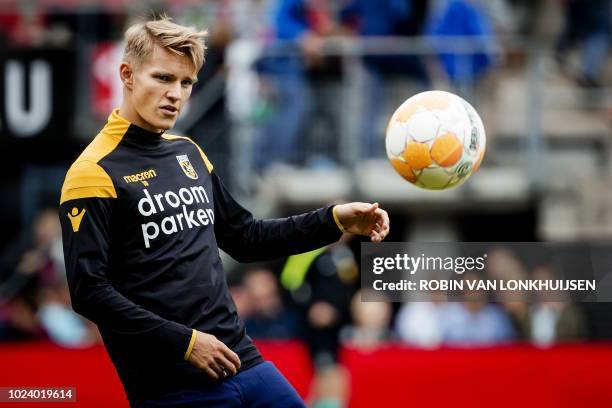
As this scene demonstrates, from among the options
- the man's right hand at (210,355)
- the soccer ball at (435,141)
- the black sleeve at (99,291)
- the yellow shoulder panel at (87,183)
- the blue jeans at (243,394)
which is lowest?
the blue jeans at (243,394)

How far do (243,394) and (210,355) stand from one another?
0.30 m

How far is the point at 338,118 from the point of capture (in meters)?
11.1

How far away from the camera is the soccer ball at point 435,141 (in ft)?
17.5

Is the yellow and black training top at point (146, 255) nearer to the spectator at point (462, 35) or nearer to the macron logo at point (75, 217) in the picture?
the macron logo at point (75, 217)

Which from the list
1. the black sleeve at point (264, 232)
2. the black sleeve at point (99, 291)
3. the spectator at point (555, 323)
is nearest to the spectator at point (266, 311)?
the spectator at point (555, 323)

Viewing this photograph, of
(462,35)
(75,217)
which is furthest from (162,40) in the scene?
(462,35)

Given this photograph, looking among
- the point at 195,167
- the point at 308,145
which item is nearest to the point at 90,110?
the point at 308,145

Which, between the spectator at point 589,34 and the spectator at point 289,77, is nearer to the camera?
the spectator at point 289,77

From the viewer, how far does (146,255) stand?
15.1ft

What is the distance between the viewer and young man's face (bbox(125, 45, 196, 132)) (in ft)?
15.3

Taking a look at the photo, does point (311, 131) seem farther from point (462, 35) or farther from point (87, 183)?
point (87, 183)

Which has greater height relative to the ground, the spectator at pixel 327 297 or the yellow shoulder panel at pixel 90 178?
the yellow shoulder panel at pixel 90 178

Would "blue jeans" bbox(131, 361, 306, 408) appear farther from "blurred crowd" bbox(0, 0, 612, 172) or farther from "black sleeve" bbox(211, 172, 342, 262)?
"blurred crowd" bbox(0, 0, 612, 172)

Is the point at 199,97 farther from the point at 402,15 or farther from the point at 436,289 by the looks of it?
the point at 436,289
